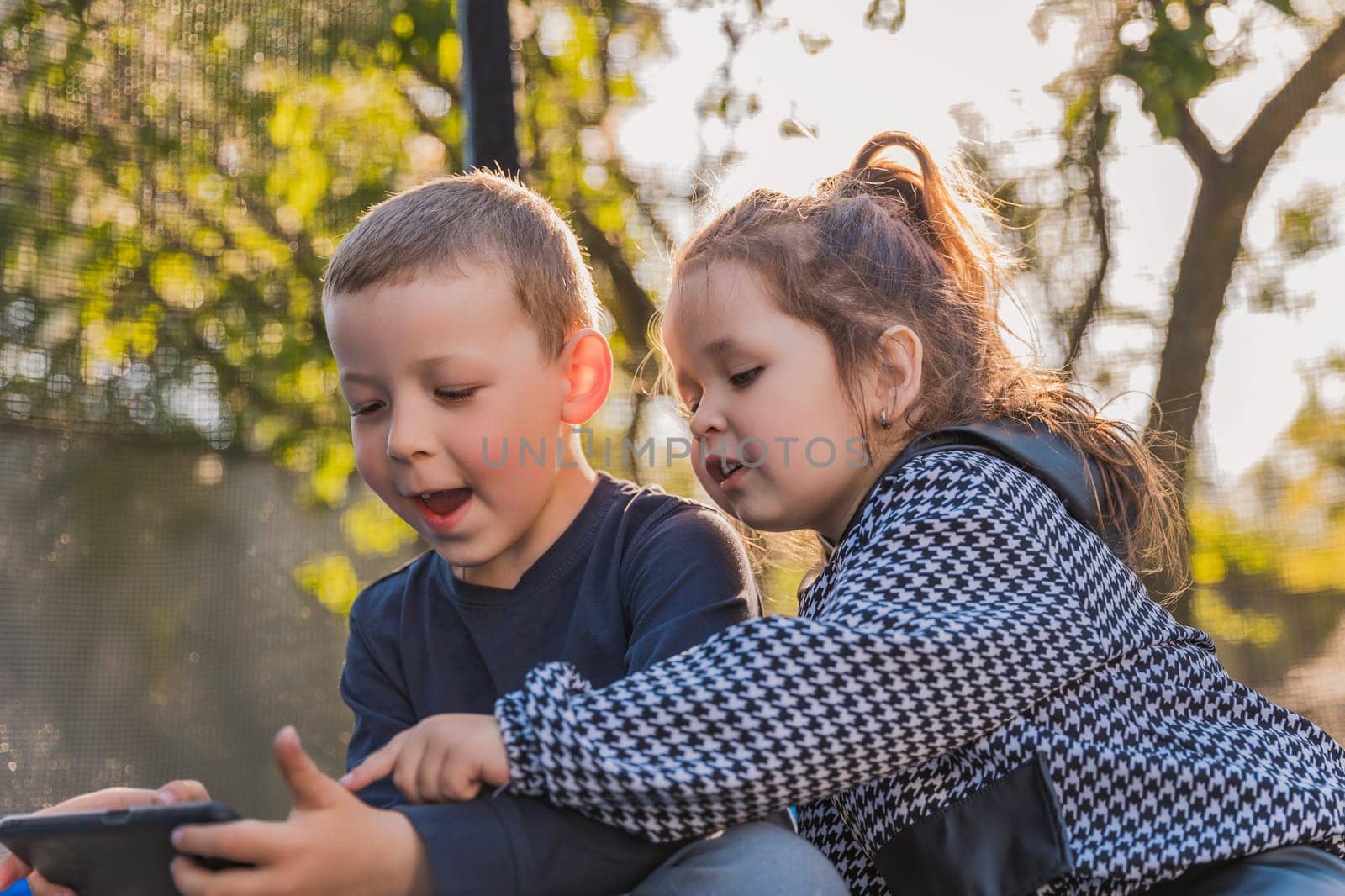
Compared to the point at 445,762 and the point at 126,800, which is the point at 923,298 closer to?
the point at 445,762

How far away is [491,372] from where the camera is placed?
3.34ft

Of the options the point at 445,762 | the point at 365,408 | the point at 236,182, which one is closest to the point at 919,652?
the point at 445,762

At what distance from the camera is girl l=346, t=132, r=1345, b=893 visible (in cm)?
74

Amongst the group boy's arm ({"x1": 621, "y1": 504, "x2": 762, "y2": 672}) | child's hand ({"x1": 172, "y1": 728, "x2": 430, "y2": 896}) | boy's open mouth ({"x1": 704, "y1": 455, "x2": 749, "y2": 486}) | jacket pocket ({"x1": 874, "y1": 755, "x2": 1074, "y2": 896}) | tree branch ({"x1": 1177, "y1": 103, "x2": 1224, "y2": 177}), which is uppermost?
tree branch ({"x1": 1177, "y1": 103, "x2": 1224, "y2": 177})

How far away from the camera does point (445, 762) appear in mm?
730

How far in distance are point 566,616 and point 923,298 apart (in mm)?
448

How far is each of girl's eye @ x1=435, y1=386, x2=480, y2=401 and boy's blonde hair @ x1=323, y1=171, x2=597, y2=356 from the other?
0.10m

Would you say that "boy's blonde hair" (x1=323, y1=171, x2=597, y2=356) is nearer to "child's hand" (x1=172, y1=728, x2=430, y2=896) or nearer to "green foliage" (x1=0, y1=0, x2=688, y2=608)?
"child's hand" (x1=172, y1=728, x2=430, y2=896)

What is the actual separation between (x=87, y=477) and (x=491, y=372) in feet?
5.39

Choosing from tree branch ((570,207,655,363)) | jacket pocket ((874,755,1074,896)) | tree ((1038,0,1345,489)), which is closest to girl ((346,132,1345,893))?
jacket pocket ((874,755,1074,896))

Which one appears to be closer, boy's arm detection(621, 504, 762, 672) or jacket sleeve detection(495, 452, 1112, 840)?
jacket sleeve detection(495, 452, 1112, 840)

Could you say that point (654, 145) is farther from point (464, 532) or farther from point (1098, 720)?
point (1098, 720)

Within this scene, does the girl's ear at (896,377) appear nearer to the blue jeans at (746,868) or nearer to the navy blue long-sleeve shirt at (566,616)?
the navy blue long-sleeve shirt at (566,616)

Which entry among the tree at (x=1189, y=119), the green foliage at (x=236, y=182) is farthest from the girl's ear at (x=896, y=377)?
the green foliage at (x=236, y=182)
